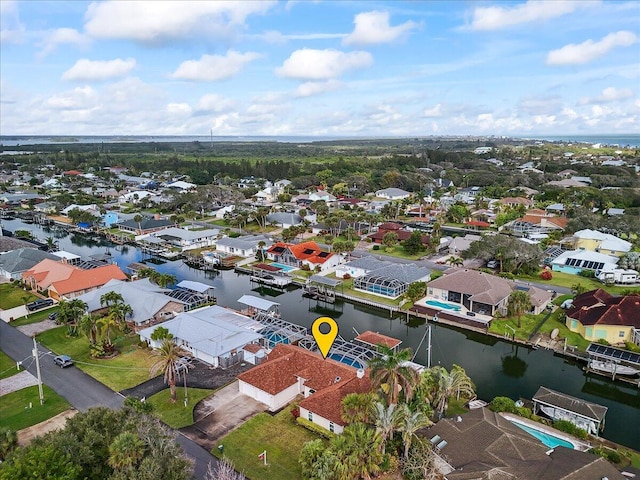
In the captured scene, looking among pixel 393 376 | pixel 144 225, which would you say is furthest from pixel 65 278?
pixel 393 376

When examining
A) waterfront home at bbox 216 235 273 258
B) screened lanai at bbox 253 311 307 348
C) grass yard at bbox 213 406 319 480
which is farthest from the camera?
waterfront home at bbox 216 235 273 258

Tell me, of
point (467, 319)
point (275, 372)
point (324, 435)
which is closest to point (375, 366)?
point (324, 435)

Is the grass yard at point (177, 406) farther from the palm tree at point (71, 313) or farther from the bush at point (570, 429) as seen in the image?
the bush at point (570, 429)

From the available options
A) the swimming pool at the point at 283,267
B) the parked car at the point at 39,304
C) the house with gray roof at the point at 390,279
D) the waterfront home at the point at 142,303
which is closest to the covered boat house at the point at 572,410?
the house with gray roof at the point at 390,279

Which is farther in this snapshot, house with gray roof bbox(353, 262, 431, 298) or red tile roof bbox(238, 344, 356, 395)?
house with gray roof bbox(353, 262, 431, 298)

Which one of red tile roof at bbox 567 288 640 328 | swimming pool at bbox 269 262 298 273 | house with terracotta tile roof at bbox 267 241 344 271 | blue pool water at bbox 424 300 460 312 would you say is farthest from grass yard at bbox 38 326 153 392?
red tile roof at bbox 567 288 640 328

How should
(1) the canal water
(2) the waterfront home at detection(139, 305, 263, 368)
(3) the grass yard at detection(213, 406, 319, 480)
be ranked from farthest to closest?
(2) the waterfront home at detection(139, 305, 263, 368)
(1) the canal water
(3) the grass yard at detection(213, 406, 319, 480)

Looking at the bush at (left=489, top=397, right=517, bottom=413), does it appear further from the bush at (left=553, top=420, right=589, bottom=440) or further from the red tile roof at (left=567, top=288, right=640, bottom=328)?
the red tile roof at (left=567, top=288, right=640, bottom=328)

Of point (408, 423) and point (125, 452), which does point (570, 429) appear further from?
point (125, 452)
